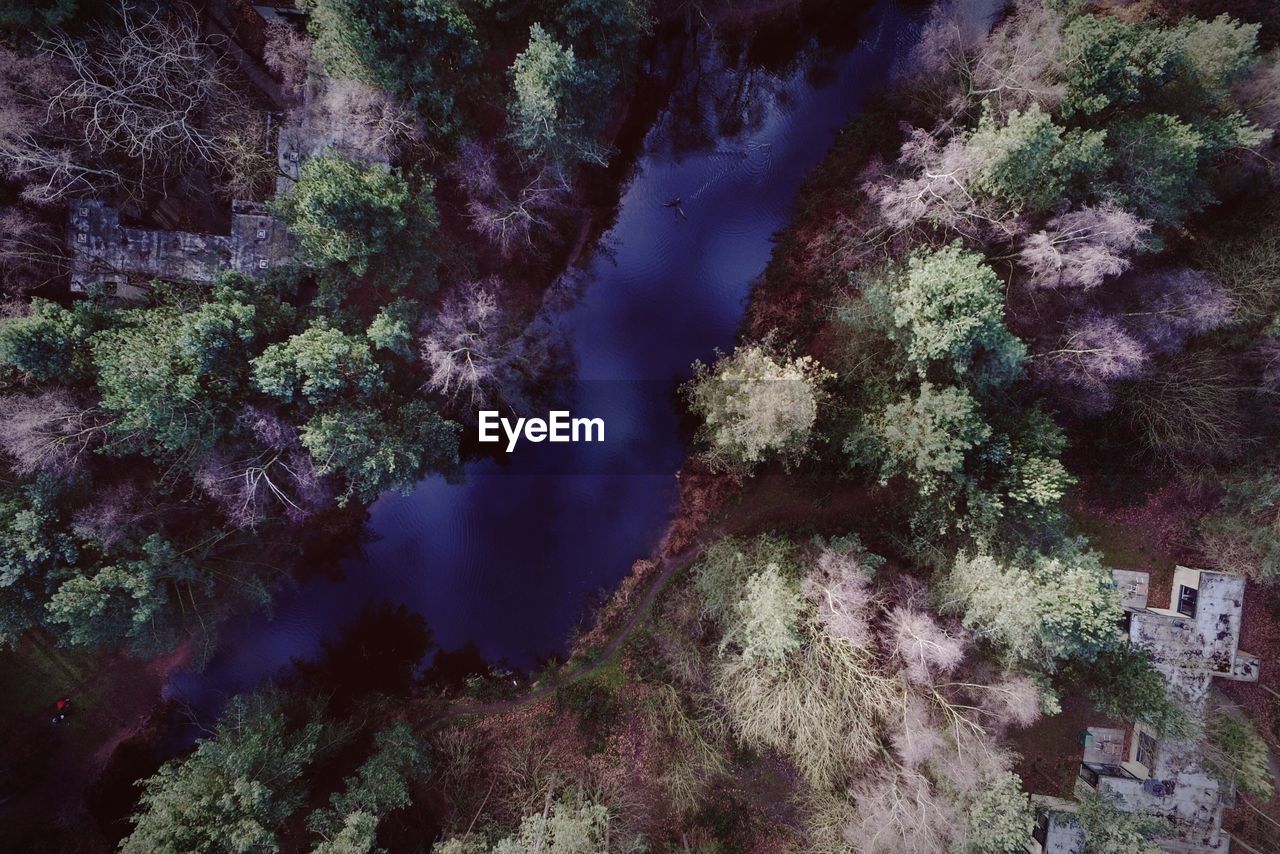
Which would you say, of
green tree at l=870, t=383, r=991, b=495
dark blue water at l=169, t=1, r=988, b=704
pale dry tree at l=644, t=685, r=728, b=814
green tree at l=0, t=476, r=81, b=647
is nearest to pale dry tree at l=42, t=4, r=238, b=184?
green tree at l=0, t=476, r=81, b=647

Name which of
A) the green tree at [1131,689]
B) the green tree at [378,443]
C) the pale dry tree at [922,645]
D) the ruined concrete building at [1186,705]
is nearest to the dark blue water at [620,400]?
the green tree at [378,443]

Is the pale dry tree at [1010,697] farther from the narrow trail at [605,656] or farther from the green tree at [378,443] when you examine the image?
the green tree at [378,443]

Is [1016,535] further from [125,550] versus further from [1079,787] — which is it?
[125,550]

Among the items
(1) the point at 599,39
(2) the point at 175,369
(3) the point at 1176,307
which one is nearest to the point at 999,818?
(3) the point at 1176,307

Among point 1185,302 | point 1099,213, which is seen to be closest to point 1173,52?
point 1099,213

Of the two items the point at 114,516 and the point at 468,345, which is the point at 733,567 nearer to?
the point at 468,345

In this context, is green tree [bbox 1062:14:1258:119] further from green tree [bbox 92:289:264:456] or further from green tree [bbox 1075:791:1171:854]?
green tree [bbox 92:289:264:456]
